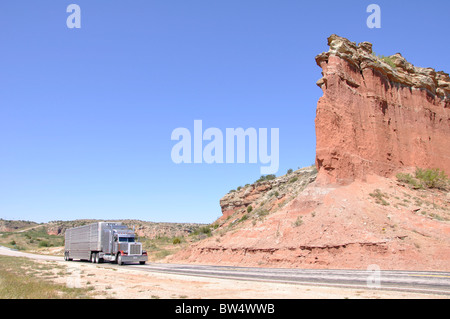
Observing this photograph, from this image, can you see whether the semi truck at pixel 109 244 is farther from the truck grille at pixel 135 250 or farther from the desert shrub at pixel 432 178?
the desert shrub at pixel 432 178

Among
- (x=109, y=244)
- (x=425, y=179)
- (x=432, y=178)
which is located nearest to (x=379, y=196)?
(x=425, y=179)

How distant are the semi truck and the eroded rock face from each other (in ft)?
58.5

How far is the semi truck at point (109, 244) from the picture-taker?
106ft

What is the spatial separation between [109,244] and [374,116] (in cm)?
2853

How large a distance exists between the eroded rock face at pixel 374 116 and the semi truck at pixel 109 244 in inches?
701

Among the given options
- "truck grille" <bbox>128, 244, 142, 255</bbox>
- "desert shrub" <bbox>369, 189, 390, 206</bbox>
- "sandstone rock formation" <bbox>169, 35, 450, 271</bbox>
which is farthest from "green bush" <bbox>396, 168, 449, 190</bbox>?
"truck grille" <bbox>128, 244, 142, 255</bbox>

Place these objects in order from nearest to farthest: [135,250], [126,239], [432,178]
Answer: [135,250] < [126,239] < [432,178]

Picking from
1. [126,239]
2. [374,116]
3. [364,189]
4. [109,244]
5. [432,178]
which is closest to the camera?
[364,189]

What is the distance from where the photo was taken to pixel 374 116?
3634 cm

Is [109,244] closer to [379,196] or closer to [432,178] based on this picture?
[379,196]

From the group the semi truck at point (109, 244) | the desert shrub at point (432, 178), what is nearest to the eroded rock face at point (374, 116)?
the desert shrub at point (432, 178)

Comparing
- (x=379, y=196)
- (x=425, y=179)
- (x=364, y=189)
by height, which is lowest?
(x=379, y=196)
